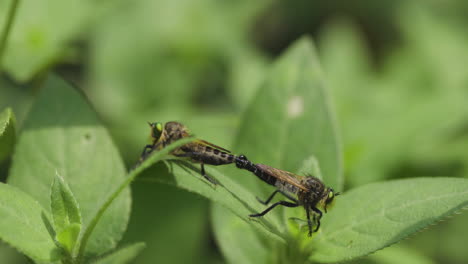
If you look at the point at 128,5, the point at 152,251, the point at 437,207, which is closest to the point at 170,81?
the point at 128,5

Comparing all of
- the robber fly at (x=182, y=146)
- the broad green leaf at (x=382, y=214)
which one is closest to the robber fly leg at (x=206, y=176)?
the robber fly at (x=182, y=146)

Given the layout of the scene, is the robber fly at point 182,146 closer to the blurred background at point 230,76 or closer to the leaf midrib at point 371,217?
the leaf midrib at point 371,217

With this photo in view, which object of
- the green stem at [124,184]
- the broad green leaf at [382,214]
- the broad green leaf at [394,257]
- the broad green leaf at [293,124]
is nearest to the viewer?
the green stem at [124,184]

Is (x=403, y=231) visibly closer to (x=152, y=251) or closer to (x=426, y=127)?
(x=152, y=251)

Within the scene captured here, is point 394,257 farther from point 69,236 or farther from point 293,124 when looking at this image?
point 69,236

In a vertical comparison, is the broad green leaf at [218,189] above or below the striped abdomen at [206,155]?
below

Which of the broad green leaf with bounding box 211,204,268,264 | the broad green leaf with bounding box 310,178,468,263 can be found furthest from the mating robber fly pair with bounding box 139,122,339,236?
the broad green leaf with bounding box 211,204,268,264
